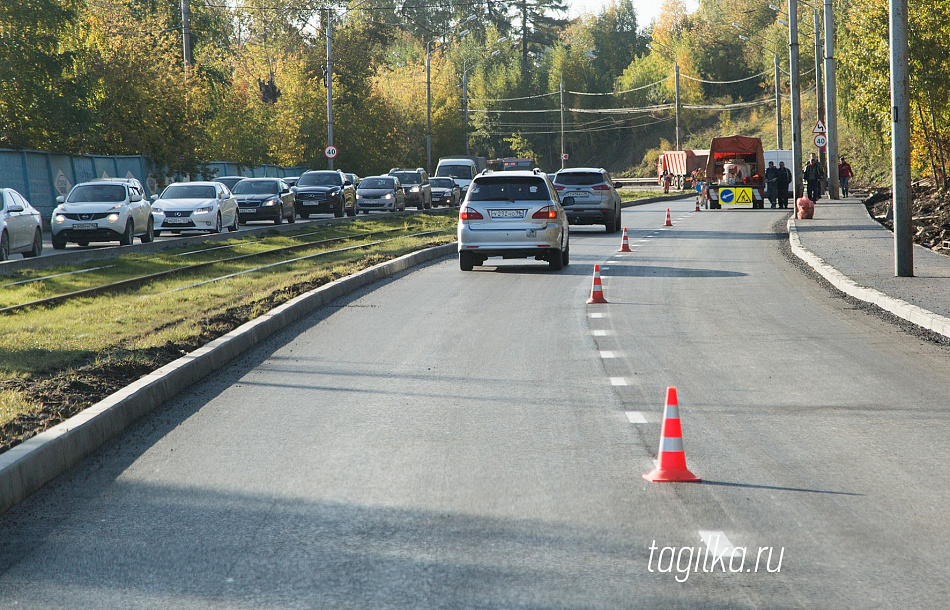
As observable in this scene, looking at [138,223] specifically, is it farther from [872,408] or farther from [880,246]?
[872,408]

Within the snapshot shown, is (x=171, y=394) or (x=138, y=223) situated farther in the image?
(x=138, y=223)

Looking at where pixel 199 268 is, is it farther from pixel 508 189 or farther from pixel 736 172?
pixel 736 172

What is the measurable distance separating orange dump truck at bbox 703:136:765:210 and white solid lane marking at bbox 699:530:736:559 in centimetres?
4096

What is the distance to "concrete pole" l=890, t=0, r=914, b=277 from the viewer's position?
17.3 m

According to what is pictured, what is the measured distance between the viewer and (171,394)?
9172 millimetres

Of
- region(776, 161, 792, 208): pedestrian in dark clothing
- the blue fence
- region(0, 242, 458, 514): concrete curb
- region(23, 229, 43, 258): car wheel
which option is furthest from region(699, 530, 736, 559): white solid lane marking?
region(776, 161, 792, 208): pedestrian in dark clothing

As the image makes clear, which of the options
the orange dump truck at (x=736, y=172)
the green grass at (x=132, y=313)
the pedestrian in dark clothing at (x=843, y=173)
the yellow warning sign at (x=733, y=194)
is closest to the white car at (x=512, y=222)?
the green grass at (x=132, y=313)

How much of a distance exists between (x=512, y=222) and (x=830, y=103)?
29.5 m

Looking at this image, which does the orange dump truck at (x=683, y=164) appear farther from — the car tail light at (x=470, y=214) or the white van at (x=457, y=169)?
the car tail light at (x=470, y=214)

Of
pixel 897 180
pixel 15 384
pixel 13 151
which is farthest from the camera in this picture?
pixel 13 151

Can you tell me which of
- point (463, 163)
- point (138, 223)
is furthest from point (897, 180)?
point (463, 163)

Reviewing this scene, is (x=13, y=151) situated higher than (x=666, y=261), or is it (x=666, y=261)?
(x=13, y=151)

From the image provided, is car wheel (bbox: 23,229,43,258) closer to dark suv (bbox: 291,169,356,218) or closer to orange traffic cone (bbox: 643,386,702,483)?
dark suv (bbox: 291,169,356,218)

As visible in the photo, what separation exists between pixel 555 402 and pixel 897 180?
10693mm
